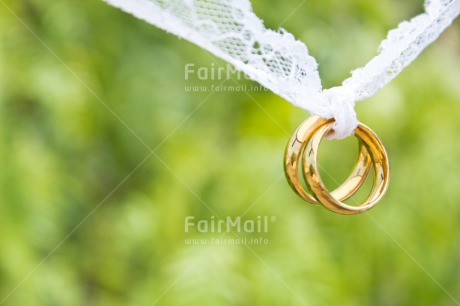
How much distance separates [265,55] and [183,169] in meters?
0.78

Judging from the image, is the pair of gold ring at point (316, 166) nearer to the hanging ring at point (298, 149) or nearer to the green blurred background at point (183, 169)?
the hanging ring at point (298, 149)

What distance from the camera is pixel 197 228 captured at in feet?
4.11

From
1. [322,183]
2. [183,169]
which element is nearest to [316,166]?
[322,183]

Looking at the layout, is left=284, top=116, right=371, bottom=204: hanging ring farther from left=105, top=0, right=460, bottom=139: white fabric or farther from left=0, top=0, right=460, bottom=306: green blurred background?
left=0, top=0, right=460, bottom=306: green blurred background

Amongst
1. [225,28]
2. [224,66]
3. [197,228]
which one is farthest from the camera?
[224,66]

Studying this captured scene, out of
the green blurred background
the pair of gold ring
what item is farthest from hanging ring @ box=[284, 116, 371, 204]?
the green blurred background

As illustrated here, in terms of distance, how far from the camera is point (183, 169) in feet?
4.16

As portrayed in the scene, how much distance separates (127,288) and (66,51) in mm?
441

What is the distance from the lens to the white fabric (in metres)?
0.46

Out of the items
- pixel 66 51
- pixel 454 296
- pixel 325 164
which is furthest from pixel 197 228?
pixel 454 296

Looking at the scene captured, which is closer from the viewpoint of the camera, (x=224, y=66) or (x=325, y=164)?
(x=325, y=164)

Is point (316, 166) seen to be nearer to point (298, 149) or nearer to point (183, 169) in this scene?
point (298, 149)

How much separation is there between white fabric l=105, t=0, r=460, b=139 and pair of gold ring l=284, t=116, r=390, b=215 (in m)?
0.01

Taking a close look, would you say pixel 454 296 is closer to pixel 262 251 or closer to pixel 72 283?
pixel 262 251
